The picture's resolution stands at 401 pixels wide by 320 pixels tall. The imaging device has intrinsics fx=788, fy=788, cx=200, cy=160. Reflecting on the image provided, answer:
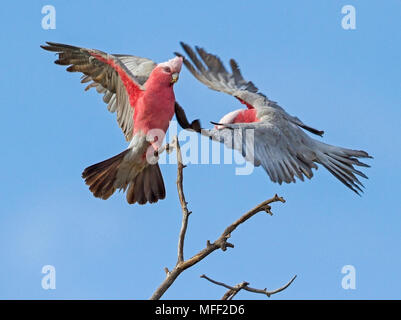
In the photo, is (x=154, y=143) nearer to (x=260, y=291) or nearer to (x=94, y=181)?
(x=94, y=181)

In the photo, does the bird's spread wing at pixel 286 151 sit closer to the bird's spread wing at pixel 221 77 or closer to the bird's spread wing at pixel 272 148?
the bird's spread wing at pixel 272 148

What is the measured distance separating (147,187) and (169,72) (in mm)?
1344

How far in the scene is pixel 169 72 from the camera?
878 centimetres

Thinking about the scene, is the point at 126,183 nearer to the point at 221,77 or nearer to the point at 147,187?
the point at 147,187

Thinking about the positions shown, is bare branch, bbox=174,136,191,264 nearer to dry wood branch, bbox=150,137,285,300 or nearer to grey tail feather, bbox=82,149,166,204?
dry wood branch, bbox=150,137,285,300

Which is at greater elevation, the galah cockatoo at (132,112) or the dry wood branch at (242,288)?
the galah cockatoo at (132,112)

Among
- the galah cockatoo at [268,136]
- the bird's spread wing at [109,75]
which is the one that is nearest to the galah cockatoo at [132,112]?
the bird's spread wing at [109,75]

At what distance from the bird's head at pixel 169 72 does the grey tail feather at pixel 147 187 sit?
100cm

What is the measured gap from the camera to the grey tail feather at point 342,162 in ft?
28.1

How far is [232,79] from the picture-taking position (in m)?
11.2

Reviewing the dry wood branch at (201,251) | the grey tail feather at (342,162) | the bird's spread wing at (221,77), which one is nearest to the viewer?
the dry wood branch at (201,251)
